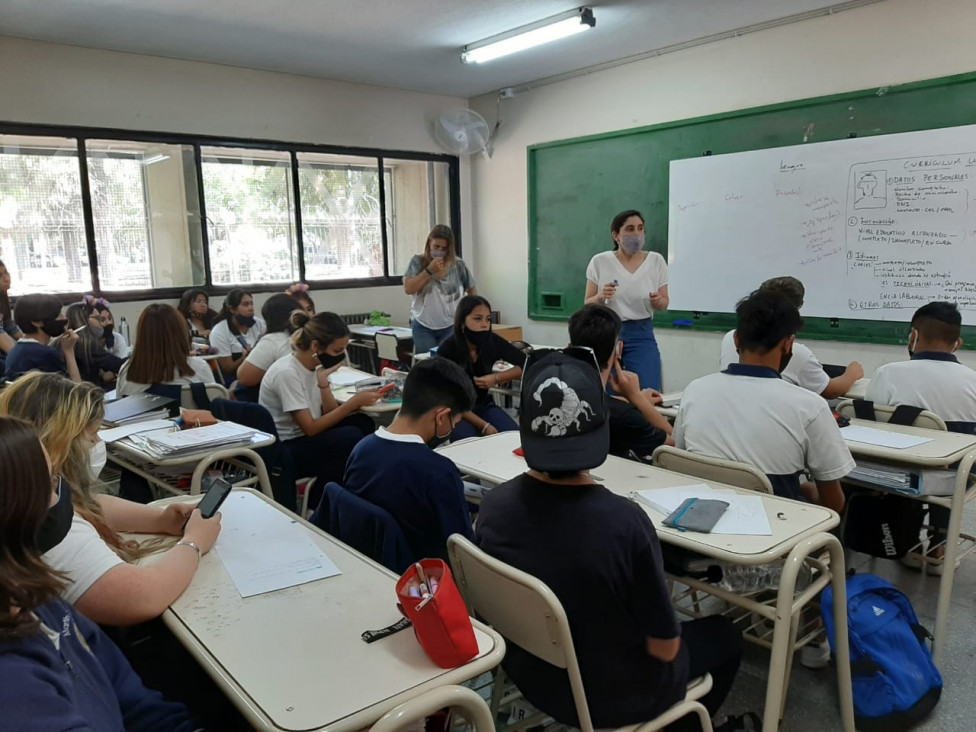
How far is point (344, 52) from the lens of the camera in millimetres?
5535

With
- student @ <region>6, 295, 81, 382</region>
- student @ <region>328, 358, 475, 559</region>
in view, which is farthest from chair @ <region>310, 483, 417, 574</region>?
student @ <region>6, 295, 81, 382</region>

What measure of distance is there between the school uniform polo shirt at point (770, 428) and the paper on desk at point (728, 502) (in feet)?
0.69

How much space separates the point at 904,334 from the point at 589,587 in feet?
13.9

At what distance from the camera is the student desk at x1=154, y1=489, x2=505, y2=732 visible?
3.44 feet

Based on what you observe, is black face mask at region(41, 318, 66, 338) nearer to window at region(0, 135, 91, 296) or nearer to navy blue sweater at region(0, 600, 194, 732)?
window at region(0, 135, 91, 296)

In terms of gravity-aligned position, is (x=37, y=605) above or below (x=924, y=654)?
above

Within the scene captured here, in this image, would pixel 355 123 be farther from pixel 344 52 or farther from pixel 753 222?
pixel 753 222

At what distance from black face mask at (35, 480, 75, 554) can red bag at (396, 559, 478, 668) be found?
1.82 ft

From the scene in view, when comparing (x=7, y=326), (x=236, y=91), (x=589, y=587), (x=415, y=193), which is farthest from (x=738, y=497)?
(x=415, y=193)

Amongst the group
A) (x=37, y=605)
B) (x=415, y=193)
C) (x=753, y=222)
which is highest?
(x=415, y=193)

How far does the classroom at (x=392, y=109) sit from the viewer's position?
14.9 ft

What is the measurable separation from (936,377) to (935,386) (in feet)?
0.12

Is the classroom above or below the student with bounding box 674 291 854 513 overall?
above

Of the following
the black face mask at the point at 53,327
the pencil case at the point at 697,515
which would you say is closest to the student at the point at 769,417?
the pencil case at the point at 697,515
